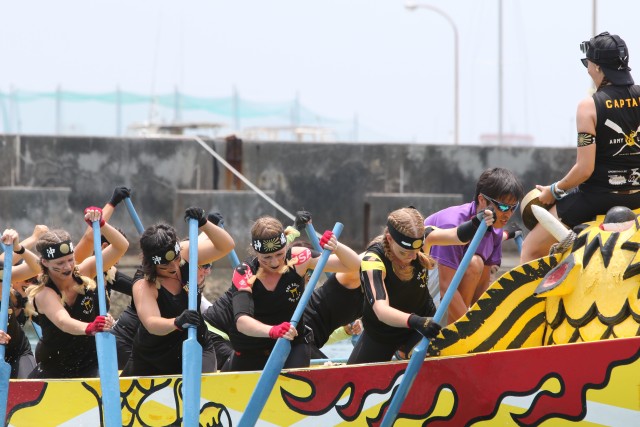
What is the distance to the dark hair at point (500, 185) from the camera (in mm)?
5848

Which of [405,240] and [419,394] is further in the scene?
[405,240]

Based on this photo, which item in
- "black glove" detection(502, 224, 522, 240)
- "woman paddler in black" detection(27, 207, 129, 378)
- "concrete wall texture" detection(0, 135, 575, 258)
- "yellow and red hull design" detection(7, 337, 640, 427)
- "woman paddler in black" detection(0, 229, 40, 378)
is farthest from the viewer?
"concrete wall texture" detection(0, 135, 575, 258)

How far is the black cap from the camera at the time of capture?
16.8 ft

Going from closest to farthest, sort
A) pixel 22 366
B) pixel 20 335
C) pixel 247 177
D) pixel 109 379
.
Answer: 1. pixel 109 379
2. pixel 22 366
3. pixel 20 335
4. pixel 247 177

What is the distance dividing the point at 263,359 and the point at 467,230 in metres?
1.27

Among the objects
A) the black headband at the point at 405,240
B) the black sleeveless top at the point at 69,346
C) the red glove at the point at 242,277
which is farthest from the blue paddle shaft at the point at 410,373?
the black sleeveless top at the point at 69,346

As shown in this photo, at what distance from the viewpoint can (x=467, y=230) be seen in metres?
5.47

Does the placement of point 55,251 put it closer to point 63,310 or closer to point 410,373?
point 63,310

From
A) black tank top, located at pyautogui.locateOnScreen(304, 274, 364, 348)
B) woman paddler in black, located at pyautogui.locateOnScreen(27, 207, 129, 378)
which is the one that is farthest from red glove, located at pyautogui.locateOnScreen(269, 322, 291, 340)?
black tank top, located at pyautogui.locateOnScreen(304, 274, 364, 348)

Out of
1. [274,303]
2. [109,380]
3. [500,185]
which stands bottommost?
[109,380]

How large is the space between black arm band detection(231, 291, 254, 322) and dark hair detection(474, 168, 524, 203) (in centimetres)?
137

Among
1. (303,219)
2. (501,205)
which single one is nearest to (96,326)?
(303,219)

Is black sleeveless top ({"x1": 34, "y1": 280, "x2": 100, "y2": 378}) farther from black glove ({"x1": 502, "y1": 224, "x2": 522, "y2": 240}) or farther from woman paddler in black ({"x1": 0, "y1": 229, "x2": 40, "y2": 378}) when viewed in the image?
black glove ({"x1": 502, "y1": 224, "x2": 522, "y2": 240})

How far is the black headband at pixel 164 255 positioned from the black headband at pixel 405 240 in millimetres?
1098
